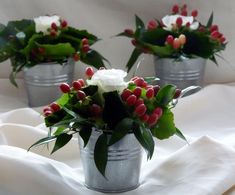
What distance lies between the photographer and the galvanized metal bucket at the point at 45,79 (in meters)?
1.49

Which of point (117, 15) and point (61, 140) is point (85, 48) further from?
point (61, 140)

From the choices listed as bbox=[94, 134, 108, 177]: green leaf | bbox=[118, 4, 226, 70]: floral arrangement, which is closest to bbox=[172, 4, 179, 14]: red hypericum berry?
bbox=[118, 4, 226, 70]: floral arrangement

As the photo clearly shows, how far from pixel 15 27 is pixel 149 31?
0.33 m

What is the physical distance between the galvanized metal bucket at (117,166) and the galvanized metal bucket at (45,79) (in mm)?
479

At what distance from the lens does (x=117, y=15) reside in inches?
66.3

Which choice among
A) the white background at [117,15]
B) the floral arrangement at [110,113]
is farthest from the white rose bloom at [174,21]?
the floral arrangement at [110,113]

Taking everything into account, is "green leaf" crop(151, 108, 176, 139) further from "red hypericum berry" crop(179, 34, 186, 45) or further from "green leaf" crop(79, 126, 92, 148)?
"red hypericum berry" crop(179, 34, 186, 45)

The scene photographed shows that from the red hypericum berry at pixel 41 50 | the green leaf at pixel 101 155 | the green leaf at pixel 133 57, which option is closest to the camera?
the green leaf at pixel 101 155

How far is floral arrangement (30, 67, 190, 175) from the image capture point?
98cm

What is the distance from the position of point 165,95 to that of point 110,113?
4.0 inches

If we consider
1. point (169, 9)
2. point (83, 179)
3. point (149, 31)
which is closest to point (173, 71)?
point (149, 31)

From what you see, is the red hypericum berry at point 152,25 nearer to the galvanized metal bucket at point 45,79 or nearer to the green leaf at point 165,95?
the galvanized metal bucket at point 45,79

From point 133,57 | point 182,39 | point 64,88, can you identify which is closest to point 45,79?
point 133,57

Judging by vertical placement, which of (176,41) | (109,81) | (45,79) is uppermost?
(109,81)
